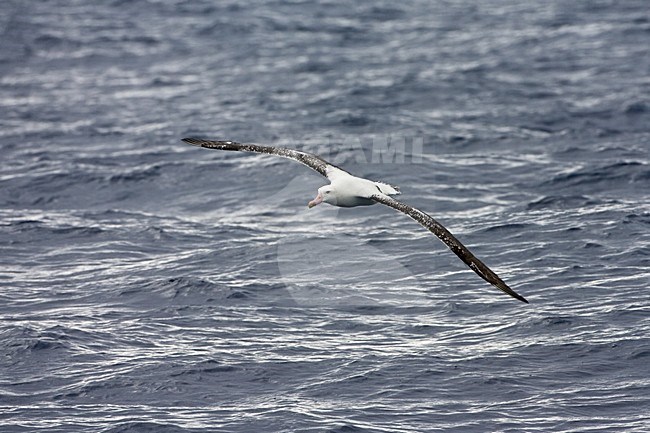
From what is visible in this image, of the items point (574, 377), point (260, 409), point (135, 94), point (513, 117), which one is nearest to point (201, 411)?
point (260, 409)

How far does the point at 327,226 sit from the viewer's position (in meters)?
26.4

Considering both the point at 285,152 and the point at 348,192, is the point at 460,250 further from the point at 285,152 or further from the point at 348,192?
the point at 285,152

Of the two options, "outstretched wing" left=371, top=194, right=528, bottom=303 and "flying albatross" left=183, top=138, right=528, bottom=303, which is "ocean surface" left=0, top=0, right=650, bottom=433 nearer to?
"outstretched wing" left=371, top=194, right=528, bottom=303

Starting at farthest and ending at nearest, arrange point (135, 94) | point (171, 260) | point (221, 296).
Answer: point (135, 94) < point (171, 260) < point (221, 296)

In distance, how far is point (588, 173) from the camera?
95.0 ft

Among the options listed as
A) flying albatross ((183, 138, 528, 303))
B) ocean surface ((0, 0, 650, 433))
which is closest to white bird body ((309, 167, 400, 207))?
flying albatross ((183, 138, 528, 303))

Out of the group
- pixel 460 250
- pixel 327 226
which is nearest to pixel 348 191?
pixel 460 250

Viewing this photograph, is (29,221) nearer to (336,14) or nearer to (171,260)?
(171,260)

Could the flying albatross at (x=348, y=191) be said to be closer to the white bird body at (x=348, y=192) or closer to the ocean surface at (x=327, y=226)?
the white bird body at (x=348, y=192)

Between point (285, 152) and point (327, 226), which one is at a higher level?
point (285, 152)

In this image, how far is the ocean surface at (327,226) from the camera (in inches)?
714

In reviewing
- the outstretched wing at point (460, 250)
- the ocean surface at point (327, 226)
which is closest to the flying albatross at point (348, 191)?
the outstretched wing at point (460, 250)

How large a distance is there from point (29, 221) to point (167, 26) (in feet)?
74.0

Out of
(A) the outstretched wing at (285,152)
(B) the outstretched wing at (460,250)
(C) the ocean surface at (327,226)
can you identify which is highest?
(A) the outstretched wing at (285,152)
